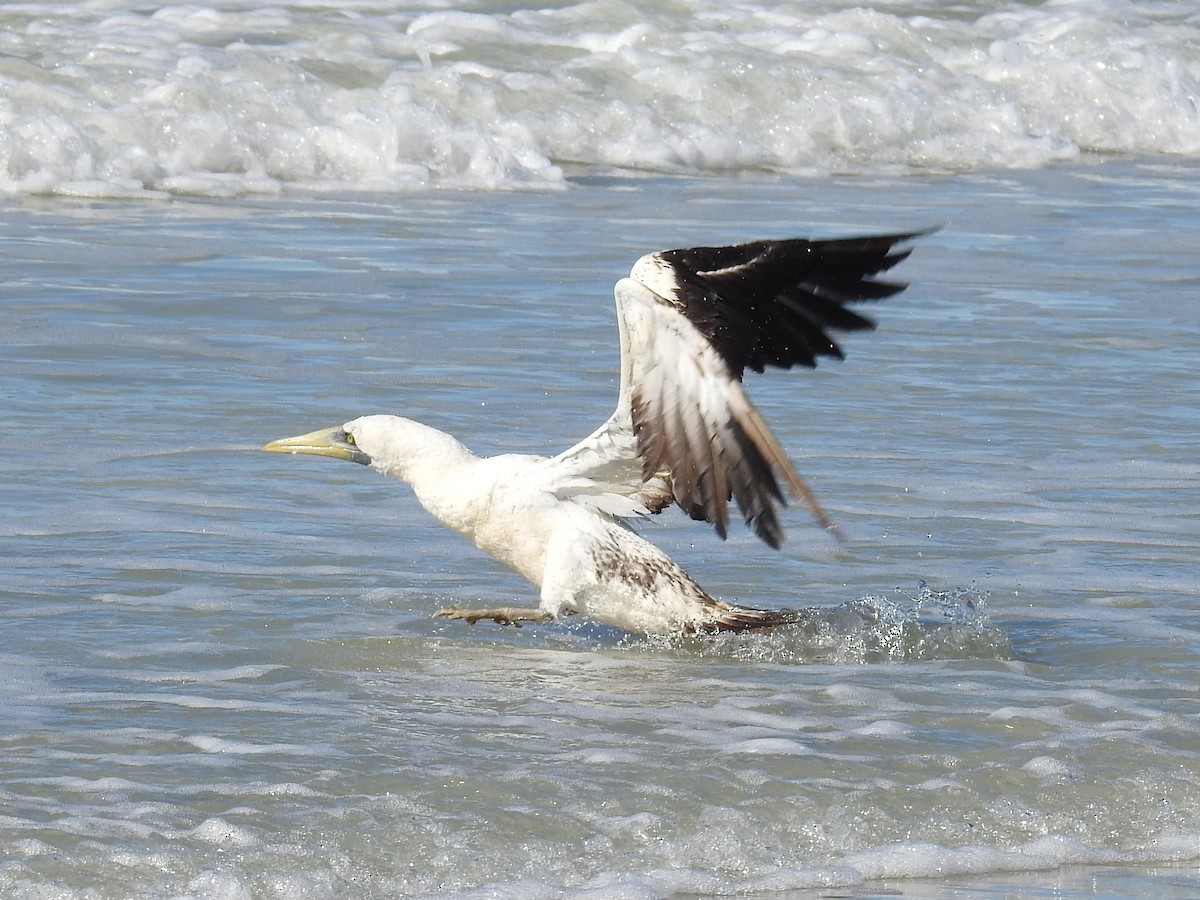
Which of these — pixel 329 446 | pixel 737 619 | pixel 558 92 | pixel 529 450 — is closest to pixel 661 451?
pixel 737 619

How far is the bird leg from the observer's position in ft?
19.5

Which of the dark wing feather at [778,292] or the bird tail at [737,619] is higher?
the dark wing feather at [778,292]

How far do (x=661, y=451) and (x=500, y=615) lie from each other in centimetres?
69

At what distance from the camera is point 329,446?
6.46 metres

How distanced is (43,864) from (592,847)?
1.05 meters

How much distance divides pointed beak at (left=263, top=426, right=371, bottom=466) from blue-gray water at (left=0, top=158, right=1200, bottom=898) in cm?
34

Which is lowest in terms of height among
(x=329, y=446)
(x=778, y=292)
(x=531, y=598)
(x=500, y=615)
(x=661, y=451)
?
(x=531, y=598)

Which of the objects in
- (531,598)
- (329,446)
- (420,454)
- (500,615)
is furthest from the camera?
(531,598)

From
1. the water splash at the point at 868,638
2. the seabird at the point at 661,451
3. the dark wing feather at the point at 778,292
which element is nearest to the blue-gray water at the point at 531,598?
the water splash at the point at 868,638

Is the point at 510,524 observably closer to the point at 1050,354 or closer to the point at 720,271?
Result: the point at 720,271

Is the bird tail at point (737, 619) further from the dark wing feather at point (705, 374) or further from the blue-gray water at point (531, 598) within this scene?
the dark wing feather at point (705, 374)

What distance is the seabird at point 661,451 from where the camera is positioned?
5.62 metres

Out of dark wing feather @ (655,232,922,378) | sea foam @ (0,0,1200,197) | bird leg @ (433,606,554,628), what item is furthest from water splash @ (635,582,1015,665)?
sea foam @ (0,0,1200,197)

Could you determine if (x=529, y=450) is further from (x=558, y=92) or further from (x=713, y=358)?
(x=558, y=92)
